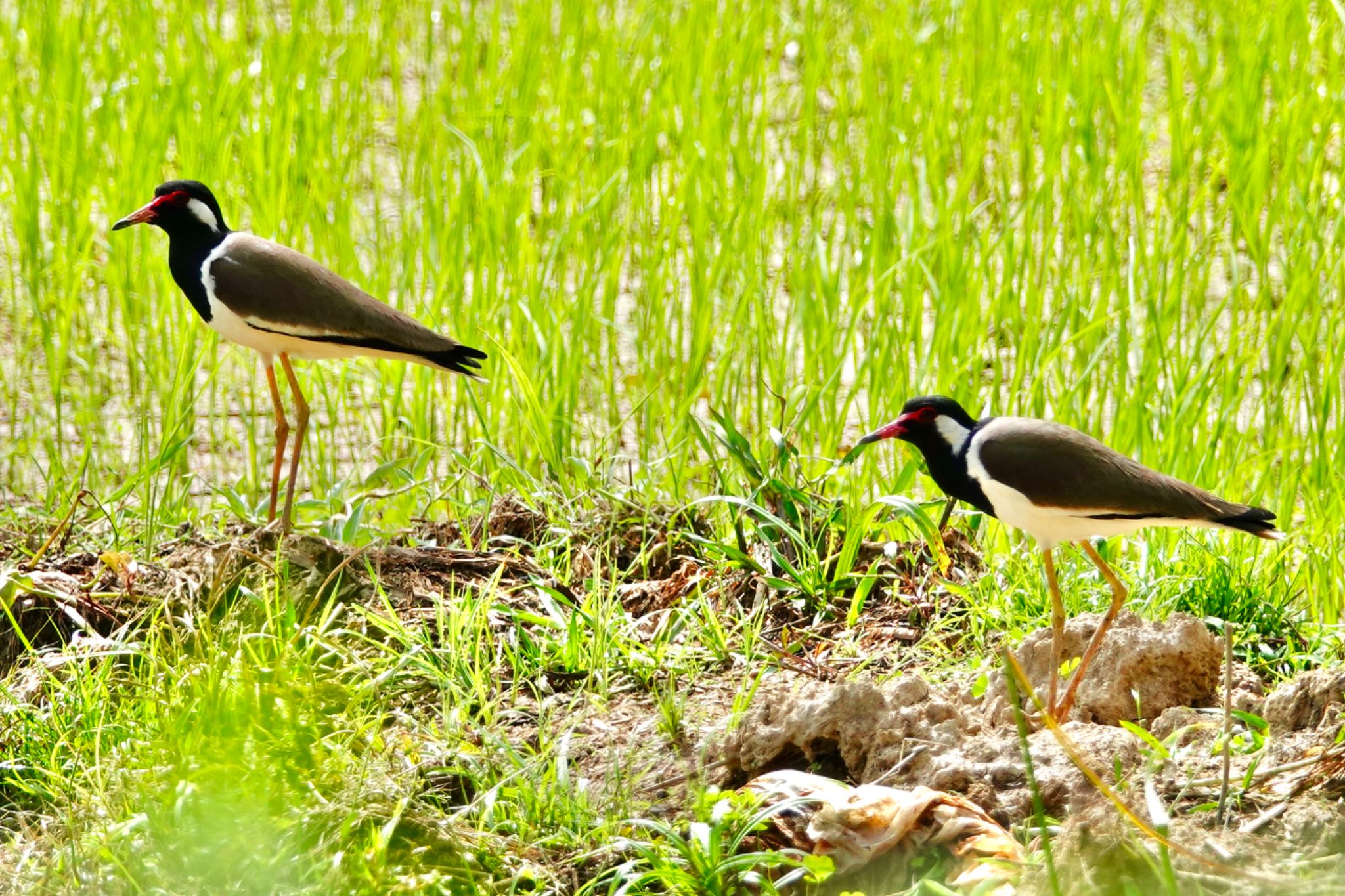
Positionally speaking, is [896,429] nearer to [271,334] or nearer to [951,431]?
[951,431]

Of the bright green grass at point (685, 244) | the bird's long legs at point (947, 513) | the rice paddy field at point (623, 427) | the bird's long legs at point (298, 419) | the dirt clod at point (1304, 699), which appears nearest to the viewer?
the rice paddy field at point (623, 427)

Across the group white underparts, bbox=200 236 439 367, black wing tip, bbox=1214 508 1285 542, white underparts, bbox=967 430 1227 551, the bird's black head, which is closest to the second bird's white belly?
white underparts, bbox=200 236 439 367

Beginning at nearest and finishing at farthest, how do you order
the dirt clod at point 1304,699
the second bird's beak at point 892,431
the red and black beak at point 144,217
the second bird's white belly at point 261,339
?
the dirt clod at point 1304,699
the second bird's beak at point 892,431
the second bird's white belly at point 261,339
the red and black beak at point 144,217

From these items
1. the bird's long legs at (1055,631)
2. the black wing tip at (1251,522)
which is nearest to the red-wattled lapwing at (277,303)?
the bird's long legs at (1055,631)

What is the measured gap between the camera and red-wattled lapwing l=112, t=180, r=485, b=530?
413 centimetres

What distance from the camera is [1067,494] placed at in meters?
3.36

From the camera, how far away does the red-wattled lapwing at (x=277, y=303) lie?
4.13 m

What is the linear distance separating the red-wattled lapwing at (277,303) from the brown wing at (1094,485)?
1.51m

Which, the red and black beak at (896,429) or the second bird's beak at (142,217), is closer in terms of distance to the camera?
the red and black beak at (896,429)

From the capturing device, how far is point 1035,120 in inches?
256

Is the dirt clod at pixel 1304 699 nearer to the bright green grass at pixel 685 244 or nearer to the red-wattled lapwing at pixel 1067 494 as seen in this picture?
the red-wattled lapwing at pixel 1067 494

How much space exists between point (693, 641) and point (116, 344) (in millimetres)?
2705

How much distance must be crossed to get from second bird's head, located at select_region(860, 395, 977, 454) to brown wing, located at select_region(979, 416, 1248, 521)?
0.50 feet

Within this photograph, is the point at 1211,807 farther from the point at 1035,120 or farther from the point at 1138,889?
the point at 1035,120
